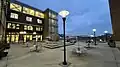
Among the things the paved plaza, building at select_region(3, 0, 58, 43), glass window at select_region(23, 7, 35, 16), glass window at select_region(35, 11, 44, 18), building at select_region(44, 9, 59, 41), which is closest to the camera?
the paved plaza

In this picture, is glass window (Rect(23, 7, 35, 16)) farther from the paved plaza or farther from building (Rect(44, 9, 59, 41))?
the paved plaza

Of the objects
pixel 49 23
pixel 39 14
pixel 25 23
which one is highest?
pixel 39 14

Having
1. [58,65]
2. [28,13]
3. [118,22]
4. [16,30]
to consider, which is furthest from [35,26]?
[118,22]

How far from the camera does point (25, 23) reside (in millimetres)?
37250

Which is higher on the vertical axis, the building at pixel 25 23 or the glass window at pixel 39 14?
the glass window at pixel 39 14

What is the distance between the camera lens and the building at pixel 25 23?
108 ft

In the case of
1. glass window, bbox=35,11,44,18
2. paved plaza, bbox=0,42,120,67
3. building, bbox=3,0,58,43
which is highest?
glass window, bbox=35,11,44,18

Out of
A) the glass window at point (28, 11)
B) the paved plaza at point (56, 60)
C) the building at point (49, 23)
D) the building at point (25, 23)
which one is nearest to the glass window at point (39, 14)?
the building at point (25, 23)

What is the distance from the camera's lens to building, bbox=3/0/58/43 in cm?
3284

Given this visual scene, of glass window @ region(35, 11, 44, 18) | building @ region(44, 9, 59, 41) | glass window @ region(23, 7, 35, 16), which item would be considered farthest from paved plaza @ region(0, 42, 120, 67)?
glass window @ region(35, 11, 44, 18)

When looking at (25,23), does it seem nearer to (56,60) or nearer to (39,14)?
(39,14)

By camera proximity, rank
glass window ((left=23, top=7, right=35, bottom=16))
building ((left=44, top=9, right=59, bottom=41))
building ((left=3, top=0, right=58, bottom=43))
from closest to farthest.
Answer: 1. building ((left=3, top=0, right=58, bottom=43))
2. glass window ((left=23, top=7, right=35, bottom=16))
3. building ((left=44, top=9, right=59, bottom=41))

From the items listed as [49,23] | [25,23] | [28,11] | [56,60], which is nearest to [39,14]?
[49,23]

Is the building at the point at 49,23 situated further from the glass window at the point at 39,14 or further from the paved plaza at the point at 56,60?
the paved plaza at the point at 56,60
